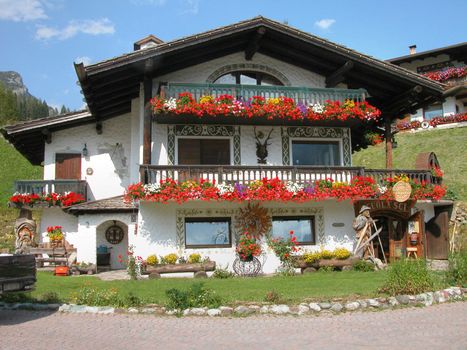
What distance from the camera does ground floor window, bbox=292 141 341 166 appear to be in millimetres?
18783

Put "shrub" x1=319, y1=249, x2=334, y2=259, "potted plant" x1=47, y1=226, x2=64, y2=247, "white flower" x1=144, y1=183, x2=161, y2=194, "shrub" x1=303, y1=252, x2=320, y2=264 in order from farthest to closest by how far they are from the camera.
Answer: "potted plant" x1=47, y1=226, x2=64, y2=247 → "shrub" x1=319, y1=249, x2=334, y2=259 → "shrub" x1=303, y1=252, x2=320, y2=264 → "white flower" x1=144, y1=183, x2=161, y2=194

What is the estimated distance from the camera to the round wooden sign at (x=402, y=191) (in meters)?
17.4

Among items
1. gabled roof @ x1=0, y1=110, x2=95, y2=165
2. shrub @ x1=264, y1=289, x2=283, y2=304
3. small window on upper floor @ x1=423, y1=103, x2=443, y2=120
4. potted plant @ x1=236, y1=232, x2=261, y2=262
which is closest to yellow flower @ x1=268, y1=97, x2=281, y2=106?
potted plant @ x1=236, y1=232, x2=261, y2=262

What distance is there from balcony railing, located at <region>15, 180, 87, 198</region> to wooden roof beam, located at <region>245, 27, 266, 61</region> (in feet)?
27.9

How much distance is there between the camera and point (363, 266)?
16266mm

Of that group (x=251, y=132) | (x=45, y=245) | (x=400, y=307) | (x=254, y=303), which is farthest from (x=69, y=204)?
(x=400, y=307)

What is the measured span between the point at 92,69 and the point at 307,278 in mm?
8973

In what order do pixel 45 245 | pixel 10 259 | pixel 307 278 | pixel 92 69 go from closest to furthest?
pixel 10 259
pixel 307 278
pixel 92 69
pixel 45 245

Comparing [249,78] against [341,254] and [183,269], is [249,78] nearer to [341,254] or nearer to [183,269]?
[341,254]

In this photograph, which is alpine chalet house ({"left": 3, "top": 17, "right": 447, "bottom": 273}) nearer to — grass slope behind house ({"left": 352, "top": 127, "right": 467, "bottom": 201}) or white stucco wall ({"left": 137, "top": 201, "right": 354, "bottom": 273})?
white stucco wall ({"left": 137, "top": 201, "right": 354, "bottom": 273})

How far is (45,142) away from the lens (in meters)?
21.5

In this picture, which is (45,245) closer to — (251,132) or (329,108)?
(251,132)

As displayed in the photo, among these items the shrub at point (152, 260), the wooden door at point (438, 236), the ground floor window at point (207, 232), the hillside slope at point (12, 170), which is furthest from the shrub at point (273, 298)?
the hillside slope at point (12, 170)

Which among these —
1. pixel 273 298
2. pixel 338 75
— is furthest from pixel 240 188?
pixel 273 298
